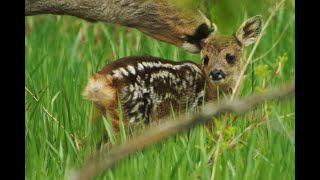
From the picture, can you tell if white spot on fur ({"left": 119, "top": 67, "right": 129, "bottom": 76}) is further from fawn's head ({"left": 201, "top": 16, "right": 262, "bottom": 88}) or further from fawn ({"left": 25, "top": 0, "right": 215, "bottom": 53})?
fawn's head ({"left": 201, "top": 16, "right": 262, "bottom": 88})

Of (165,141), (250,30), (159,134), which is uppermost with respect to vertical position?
(250,30)

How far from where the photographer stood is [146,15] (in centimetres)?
354

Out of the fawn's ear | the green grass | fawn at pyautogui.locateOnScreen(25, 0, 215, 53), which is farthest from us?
the fawn's ear

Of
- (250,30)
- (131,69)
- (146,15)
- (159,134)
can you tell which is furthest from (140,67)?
(159,134)

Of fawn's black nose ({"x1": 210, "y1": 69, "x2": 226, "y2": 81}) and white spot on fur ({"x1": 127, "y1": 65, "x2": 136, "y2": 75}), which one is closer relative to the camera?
white spot on fur ({"x1": 127, "y1": 65, "x2": 136, "y2": 75})

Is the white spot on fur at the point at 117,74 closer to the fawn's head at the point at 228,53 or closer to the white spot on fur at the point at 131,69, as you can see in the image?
the white spot on fur at the point at 131,69

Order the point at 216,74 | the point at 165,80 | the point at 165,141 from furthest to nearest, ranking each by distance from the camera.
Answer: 1. the point at 216,74
2. the point at 165,80
3. the point at 165,141

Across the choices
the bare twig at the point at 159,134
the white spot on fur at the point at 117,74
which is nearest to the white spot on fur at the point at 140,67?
the white spot on fur at the point at 117,74

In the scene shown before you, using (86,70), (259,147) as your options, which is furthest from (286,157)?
(86,70)

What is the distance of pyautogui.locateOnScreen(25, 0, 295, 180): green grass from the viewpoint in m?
2.85

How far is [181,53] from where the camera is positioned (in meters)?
4.46

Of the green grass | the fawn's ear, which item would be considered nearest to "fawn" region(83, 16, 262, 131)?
the fawn's ear

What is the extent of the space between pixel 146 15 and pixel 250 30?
46cm

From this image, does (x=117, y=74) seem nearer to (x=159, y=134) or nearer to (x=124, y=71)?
(x=124, y=71)
